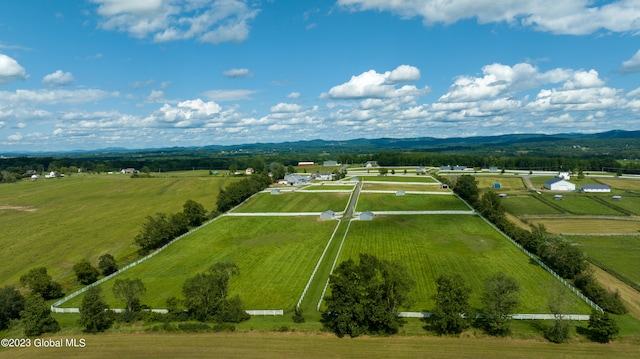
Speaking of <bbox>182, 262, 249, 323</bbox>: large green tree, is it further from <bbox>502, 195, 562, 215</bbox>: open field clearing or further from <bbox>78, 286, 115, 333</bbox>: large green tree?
<bbox>502, 195, 562, 215</bbox>: open field clearing

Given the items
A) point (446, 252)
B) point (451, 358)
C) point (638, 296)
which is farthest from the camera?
point (446, 252)

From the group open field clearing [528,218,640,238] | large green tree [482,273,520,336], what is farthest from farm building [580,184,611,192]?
large green tree [482,273,520,336]

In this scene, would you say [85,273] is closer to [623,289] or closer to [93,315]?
[93,315]

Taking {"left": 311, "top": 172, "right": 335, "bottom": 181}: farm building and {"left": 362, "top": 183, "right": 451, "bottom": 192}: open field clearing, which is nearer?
{"left": 362, "top": 183, "right": 451, "bottom": 192}: open field clearing

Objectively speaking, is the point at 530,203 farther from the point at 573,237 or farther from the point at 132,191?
the point at 132,191

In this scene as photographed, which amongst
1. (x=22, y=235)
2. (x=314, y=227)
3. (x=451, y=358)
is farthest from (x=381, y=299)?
(x=22, y=235)

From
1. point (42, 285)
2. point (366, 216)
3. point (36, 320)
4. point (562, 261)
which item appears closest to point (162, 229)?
point (42, 285)

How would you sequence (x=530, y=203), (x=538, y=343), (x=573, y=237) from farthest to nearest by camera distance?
(x=530, y=203)
(x=573, y=237)
(x=538, y=343)
